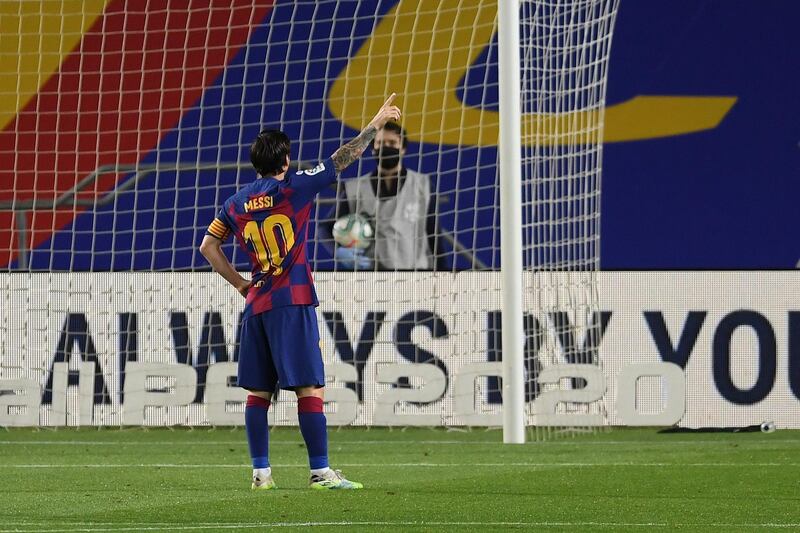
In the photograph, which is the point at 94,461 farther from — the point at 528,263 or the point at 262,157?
the point at 528,263

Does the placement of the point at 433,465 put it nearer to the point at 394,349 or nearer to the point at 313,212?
the point at 394,349

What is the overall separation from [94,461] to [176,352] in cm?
284

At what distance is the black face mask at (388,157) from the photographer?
11.2 metres

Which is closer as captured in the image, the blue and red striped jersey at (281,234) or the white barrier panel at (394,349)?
the blue and red striped jersey at (281,234)

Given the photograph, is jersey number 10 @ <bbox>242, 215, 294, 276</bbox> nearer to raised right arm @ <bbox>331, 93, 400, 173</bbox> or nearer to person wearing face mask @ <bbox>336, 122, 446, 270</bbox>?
raised right arm @ <bbox>331, 93, 400, 173</bbox>

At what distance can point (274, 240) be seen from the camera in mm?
6473

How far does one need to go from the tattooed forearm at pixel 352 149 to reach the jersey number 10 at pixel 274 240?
331 mm

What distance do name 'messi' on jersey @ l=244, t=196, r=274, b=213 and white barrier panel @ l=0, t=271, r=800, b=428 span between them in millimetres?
4184

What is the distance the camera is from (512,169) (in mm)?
9312

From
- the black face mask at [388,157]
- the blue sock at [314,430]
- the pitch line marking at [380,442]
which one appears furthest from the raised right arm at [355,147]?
the black face mask at [388,157]

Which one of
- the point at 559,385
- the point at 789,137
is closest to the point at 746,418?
the point at 559,385

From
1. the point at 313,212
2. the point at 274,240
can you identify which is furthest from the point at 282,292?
the point at 313,212

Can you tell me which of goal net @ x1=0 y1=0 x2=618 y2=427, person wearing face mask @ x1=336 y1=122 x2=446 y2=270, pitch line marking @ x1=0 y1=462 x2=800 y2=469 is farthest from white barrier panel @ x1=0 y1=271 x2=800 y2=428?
pitch line marking @ x1=0 y1=462 x2=800 y2=469

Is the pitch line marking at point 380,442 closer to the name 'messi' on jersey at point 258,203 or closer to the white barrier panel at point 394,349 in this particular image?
the white barrier panel at point 394,349
